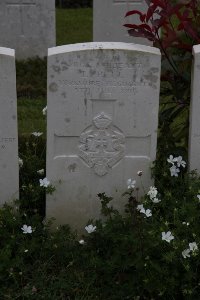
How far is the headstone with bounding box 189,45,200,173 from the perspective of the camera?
12.9ft

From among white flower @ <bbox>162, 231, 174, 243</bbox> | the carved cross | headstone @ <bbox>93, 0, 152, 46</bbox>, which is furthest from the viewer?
the carved cross

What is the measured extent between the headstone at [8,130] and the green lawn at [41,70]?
170cm

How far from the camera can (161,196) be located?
4.11 metres

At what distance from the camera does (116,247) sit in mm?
3773

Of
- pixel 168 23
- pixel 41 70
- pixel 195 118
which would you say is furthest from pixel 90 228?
pixel 41 70

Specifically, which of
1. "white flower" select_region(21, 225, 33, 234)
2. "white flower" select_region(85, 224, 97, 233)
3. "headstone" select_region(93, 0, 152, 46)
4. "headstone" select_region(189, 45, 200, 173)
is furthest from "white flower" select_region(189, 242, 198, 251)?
"headstone" select_region(93, 0, 152, 46)

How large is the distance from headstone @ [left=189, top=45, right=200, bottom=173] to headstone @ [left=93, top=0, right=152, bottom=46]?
13.9ft

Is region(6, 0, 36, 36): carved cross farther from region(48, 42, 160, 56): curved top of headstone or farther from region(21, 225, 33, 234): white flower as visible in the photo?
region(21, 225, 33, 234): white flower

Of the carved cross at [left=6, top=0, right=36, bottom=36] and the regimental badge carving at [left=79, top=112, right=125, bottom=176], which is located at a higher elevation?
the carved cross at [left=6, top=0, right=36, bottom=36]

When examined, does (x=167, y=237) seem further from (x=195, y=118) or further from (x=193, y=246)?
(x=195, y=118)

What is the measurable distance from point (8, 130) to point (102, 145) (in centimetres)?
61

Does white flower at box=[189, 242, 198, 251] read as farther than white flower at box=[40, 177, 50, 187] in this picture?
No

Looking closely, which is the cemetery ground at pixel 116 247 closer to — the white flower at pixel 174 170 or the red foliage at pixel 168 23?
the white flower at pixel 174 170

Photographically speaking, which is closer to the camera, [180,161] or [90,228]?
[90,228]
